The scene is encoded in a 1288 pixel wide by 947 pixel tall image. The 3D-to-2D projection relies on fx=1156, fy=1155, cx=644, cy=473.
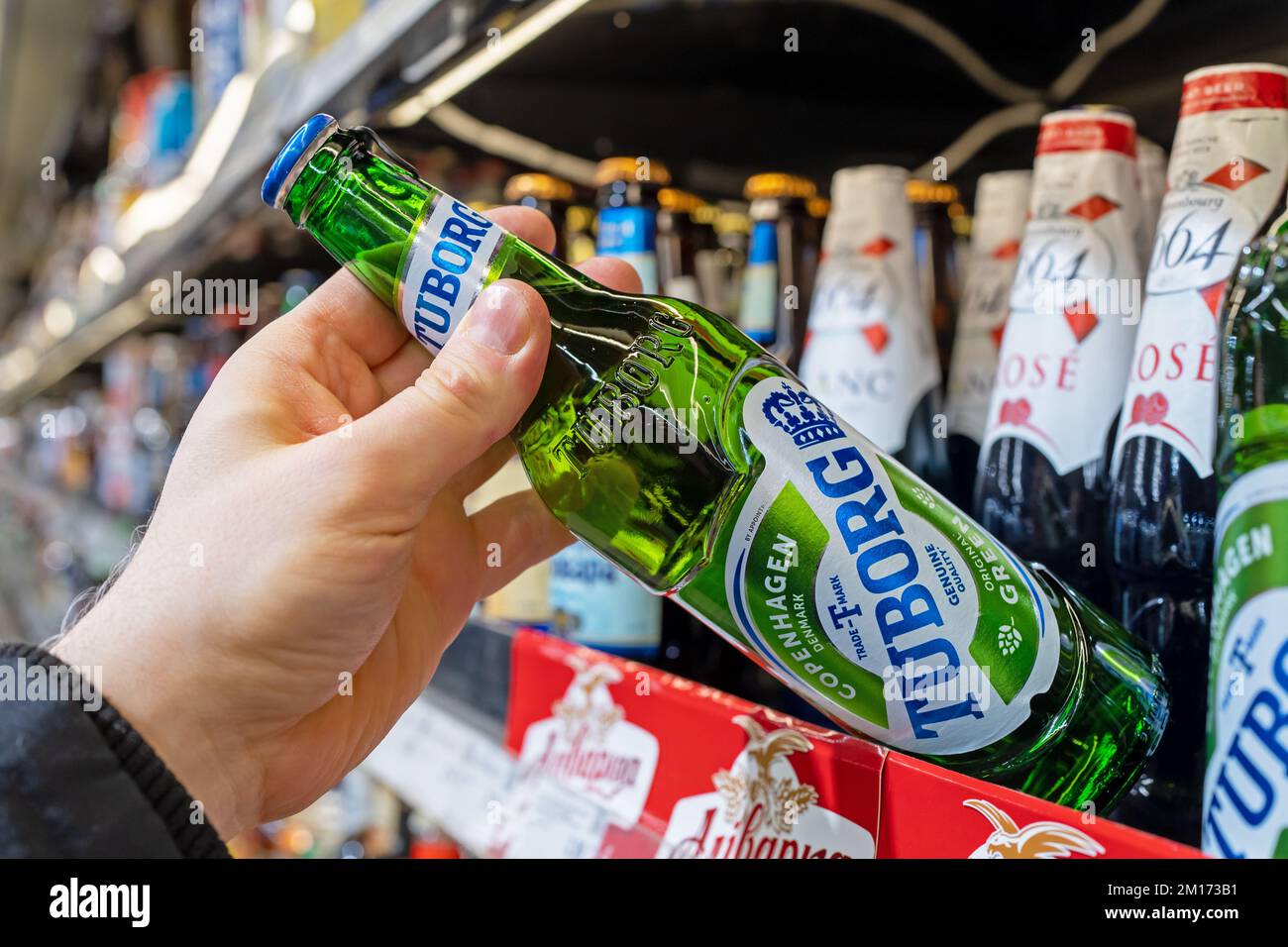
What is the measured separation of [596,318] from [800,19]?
537mm

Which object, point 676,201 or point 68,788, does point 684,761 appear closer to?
point 68,788

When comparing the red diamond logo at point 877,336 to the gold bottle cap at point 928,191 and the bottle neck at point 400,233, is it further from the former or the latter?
the bottle neck at point 400,233

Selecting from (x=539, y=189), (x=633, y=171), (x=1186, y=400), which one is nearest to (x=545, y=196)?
(x=539, y=189)

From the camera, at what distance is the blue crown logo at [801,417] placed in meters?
0.63

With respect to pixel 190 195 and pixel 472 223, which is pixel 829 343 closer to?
pixel 472 223

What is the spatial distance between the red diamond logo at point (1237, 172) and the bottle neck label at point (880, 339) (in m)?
0.30

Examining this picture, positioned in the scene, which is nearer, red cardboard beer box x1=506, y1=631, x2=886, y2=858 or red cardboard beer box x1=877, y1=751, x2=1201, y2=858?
red cardboard beer box x1=877, y1=751, x2=1201, y2=858

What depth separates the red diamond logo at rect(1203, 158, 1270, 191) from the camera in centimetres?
66

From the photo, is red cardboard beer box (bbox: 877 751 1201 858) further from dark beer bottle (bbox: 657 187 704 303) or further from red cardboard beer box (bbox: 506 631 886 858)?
dark beer bottle (bbox: 657 187 704 303)

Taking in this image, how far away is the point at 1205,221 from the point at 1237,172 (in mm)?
31

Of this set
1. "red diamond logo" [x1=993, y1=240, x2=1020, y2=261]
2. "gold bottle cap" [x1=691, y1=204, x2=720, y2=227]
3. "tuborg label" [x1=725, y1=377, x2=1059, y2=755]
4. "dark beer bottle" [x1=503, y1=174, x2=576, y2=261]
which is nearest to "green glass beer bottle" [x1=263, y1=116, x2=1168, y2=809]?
"tuborg label" [x1=725, y1=377, x2=1059, y2=755]

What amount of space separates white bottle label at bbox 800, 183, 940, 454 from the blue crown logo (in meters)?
0.30

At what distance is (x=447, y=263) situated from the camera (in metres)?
0.69
